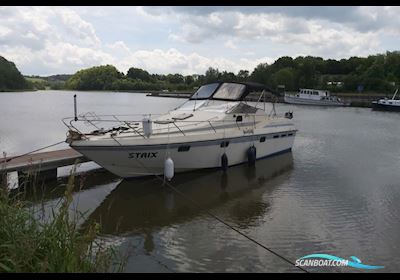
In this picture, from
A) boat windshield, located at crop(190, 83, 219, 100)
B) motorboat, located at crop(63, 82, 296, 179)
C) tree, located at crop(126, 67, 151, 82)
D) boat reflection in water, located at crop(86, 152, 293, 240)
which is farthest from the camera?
tree, located at crop(126, 67, 151, 82)

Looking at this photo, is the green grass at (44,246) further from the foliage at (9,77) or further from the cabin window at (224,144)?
the foliage at (9,77)

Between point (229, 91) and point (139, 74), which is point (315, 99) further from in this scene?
point (139, 74)

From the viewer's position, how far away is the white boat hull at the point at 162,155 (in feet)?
37.9

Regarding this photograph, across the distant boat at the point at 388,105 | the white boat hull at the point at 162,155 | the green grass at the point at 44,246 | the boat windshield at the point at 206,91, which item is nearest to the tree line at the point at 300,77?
the distant boat at the point at 388,105

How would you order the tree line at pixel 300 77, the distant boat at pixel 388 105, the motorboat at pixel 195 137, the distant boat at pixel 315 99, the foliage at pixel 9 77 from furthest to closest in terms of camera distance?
the foliage at pixel 9 77, the tree line at pixel 300 77, the distant boat at pixel 315 99, the distant boat at pixel 388 105, the motorboat at pixel 195 137

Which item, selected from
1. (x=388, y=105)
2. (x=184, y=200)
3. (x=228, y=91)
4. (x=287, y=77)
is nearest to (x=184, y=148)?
(x=184, y=200)

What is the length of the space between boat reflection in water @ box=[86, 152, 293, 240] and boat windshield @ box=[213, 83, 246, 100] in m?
3.04

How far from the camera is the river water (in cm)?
759

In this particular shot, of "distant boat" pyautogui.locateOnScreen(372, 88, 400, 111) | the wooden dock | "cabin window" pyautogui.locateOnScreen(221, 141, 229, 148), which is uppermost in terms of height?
"distant boat" pyautogui.locateOnScreen(372, 88, 400, 111)

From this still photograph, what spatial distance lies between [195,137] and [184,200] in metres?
2.58

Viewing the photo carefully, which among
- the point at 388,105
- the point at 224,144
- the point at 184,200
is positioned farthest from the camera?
the point at 388,105

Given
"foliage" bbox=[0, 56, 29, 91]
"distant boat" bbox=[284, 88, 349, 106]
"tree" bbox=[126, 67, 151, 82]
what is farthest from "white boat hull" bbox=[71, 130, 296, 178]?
"tree" bbox=[126, 67, 151, 82]

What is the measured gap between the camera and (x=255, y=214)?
10.3 m

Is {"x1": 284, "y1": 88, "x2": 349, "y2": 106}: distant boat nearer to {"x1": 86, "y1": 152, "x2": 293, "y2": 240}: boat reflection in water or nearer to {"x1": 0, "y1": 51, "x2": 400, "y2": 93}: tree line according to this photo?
{"x1": 0, "y1": 51, "x2": 400, "y2": 93}: tree line
